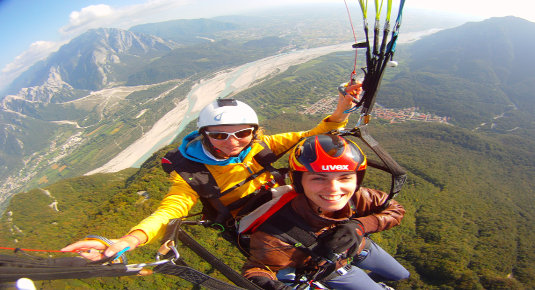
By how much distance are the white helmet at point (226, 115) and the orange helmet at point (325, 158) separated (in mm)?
828

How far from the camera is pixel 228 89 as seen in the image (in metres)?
99.7

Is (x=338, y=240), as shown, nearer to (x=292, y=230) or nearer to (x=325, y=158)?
(x=292, y=230)

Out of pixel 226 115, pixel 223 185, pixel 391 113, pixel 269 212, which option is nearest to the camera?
pixel 269 212

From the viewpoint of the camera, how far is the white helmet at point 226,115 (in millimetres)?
2748

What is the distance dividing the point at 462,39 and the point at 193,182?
697 ft

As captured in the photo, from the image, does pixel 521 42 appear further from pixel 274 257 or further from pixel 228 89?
pixel 274 257

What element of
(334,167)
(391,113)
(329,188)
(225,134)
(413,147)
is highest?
(225,134)

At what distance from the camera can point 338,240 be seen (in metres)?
2.06

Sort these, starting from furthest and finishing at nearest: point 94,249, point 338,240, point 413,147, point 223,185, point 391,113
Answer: point 391,113 → point 413,147 → point 223,185 → point 338,240 → point 94,249


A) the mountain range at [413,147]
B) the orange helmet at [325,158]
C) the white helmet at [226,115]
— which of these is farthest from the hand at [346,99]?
the mountain range at [413,147]

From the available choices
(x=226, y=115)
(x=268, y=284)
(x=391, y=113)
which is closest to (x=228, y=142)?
(x=226, y=115)

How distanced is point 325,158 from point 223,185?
1340 millimetres

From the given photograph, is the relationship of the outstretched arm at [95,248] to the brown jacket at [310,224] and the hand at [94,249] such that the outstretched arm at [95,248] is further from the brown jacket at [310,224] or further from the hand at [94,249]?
the brown jacket at [310,224]

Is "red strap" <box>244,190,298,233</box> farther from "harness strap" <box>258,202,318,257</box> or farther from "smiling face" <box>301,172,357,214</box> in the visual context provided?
"smiling face" <box>301,172,357,214</box>
